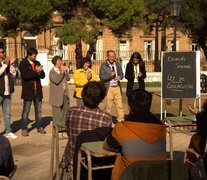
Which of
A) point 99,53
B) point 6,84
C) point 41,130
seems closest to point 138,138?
point 6,84

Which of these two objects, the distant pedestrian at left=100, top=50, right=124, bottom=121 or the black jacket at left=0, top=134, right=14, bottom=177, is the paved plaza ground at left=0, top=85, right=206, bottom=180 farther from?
the black jacket at left=0, top=134, right=14, bottom=177

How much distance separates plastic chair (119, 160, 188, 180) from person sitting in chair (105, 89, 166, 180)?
371mm

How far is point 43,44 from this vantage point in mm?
40094

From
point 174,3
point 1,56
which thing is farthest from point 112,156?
point 174,3

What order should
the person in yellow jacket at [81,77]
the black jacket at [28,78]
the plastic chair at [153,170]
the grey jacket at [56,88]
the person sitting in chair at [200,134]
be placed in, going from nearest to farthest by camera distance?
1. the plastic chair at [153,170]
2. the person sitting in chair at [200,134]
3. the black jacket at [28,78]
4. the grey jacket at [56,88]
5. the person in yellow jacket at [81,77]

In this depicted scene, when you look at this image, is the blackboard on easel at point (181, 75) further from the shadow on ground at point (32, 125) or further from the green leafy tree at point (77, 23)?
the green leafy tree at point (77, 23)

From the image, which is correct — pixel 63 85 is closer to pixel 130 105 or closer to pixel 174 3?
pixel 130 105

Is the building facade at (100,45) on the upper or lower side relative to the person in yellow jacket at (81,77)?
upper

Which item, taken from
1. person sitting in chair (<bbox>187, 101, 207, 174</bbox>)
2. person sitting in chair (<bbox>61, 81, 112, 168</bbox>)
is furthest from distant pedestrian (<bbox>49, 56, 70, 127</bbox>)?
person sitting in chair (<bbox>61, 81, 112, 168</bbox>)

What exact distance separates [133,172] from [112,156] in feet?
2.91

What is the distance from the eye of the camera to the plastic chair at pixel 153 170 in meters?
3.47

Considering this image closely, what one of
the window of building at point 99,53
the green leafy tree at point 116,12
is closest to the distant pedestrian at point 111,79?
the green leafy tree at point 116,12

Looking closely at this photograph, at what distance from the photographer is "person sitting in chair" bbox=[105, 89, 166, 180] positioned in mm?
3875

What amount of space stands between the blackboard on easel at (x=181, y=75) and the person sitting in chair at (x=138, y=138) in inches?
254
